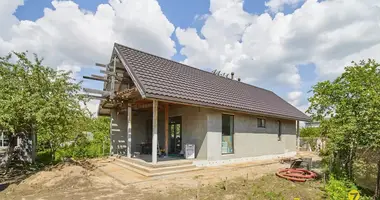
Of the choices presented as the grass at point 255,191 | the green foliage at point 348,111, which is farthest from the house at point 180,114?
the green foliage at point 348,111

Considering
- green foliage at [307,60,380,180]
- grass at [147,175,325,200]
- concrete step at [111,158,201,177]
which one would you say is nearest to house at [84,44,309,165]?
concrete step at [111,158,201,177]

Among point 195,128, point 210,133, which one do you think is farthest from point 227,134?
point 195,128

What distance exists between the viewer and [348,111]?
651cm

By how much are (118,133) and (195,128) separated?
5.64 meters

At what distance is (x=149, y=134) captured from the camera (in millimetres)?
14297

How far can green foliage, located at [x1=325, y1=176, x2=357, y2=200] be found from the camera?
5.46 m

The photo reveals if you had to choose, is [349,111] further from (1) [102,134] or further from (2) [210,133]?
(1) [102,134]

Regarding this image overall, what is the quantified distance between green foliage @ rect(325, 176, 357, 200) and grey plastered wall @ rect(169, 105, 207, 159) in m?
5.02

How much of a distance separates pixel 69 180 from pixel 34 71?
4.01 meters

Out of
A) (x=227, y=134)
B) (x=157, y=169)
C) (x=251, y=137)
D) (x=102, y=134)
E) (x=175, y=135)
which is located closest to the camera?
(x=157, y=169)

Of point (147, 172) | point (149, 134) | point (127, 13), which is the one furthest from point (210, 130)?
point (127, 13)

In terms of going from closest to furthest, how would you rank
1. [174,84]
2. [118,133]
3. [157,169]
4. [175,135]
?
[157,169], [174,84], [175,135], [118,133]

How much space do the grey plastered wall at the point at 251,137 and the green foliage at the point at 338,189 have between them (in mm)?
4765

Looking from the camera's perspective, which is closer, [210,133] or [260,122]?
[210,133]
